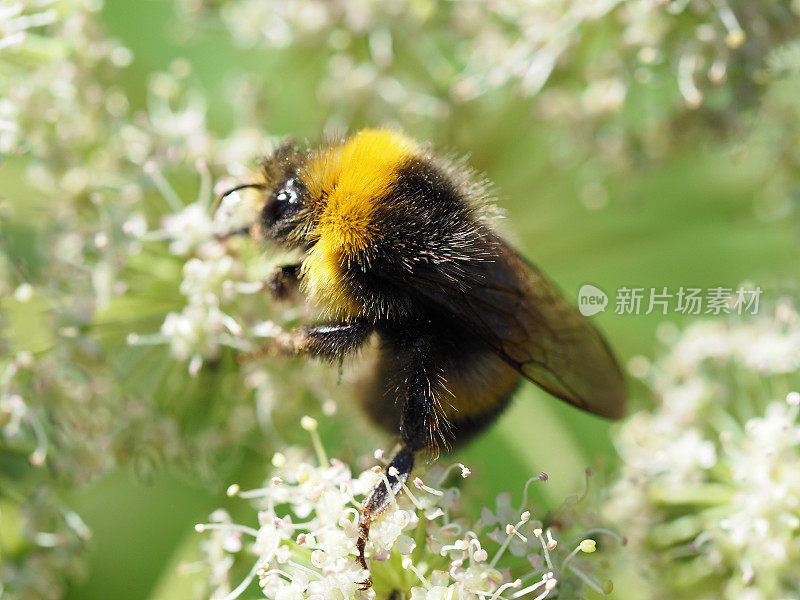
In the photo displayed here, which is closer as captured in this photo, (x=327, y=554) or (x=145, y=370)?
(x=327, y=554)

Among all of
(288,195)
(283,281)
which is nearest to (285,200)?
(288,195)

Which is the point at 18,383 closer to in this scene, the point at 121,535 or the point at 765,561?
the point at 121,535

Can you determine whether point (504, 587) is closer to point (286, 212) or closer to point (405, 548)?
point (405, 548)

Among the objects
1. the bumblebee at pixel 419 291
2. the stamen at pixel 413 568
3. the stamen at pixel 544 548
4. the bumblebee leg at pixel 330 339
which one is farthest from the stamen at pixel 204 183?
the stamen at pixel 544 548

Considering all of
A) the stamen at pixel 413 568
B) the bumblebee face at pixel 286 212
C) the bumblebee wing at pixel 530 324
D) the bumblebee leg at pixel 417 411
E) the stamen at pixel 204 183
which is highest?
the stamen at pixel 204 183

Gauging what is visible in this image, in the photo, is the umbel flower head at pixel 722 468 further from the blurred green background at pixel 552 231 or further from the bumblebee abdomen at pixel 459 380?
the bumblebee abdomen at pixel 459 380

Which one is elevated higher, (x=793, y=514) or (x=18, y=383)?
(x=793, y=514)

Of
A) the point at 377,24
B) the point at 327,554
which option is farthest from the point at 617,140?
the point at 327,554
